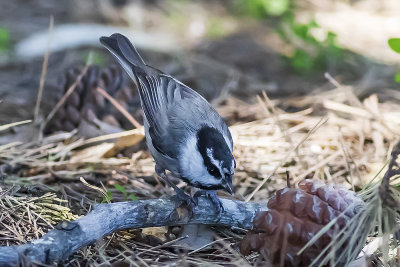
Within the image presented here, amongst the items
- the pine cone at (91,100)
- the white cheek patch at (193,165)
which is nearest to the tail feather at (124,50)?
the pine cone at (91,100)

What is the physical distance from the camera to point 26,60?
226 inches

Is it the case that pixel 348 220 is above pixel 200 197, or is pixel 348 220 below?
above

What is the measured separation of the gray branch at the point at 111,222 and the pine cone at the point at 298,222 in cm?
37

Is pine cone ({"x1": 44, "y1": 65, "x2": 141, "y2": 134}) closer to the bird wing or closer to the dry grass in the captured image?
the dry grass

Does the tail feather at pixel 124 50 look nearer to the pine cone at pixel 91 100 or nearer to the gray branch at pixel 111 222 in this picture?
the pine cone at pixel 91 100

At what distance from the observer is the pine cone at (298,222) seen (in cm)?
220

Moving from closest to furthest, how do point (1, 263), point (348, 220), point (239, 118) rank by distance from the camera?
point (1, 263), point (348, 220), point (239, 118)

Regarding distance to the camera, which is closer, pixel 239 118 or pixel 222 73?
pixel 239 118

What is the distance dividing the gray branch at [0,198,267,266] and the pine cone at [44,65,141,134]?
1.65m

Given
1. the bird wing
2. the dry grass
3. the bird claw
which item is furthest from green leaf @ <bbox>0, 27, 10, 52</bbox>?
the bird claw

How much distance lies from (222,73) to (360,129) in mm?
2066

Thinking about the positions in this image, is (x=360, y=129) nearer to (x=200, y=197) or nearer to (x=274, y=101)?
(x=274, y=101)

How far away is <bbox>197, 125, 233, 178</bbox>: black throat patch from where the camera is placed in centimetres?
255

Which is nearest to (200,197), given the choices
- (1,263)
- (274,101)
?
(1,263)
